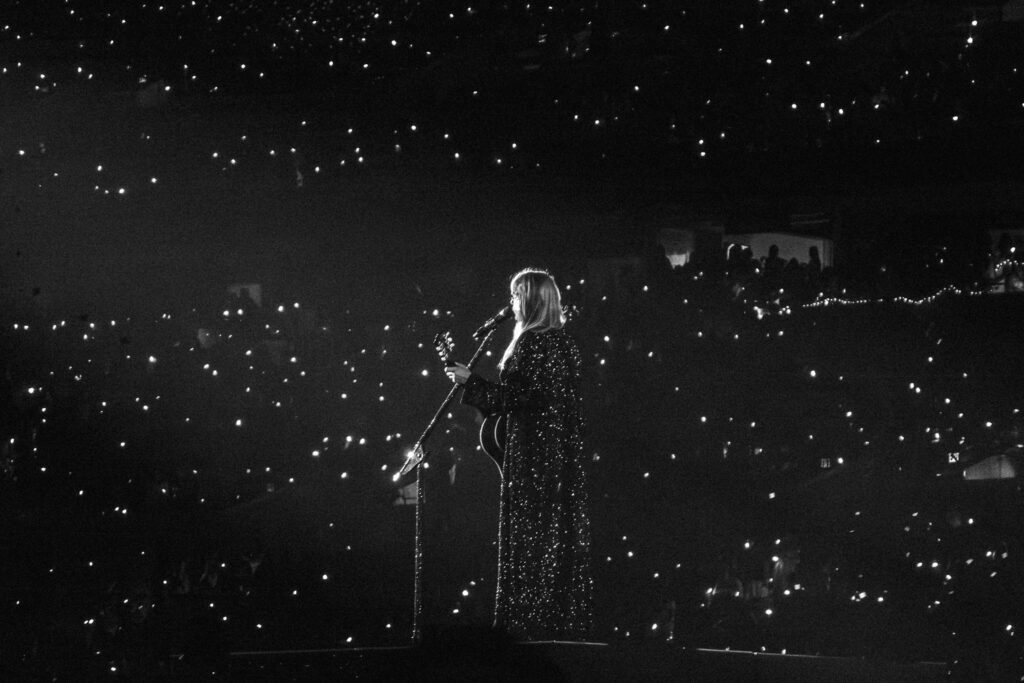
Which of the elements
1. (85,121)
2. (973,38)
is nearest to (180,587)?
(85,121)

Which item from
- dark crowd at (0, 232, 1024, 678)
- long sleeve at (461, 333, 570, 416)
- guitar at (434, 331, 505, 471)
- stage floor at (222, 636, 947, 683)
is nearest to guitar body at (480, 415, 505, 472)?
guitar at (434, 331, 505, 471)

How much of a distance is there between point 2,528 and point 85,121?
2.72m

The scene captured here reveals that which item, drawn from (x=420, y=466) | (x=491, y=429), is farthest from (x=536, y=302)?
(x=420, y=466)

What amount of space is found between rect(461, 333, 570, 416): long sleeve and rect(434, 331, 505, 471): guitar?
0.56 ft

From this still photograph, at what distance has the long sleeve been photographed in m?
4.18

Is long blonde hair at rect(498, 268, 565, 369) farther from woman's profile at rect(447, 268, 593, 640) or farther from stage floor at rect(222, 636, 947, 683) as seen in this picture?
stage floor at rect(222, 636, 947, 683)

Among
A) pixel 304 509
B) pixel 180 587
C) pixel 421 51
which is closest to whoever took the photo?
pixel 180 587

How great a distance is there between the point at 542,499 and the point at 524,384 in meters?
0.50

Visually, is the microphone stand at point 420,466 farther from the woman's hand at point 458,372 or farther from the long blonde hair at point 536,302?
the long blonde hair at point 536,302

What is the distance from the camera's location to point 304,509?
6.63 metres

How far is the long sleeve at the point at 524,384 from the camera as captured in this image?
4.18m

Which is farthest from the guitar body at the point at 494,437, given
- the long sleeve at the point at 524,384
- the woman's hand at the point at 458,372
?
the woman's hand at the point at 458,372

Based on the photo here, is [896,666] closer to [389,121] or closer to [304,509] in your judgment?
[304,509]

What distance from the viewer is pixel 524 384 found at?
13.8 ft
